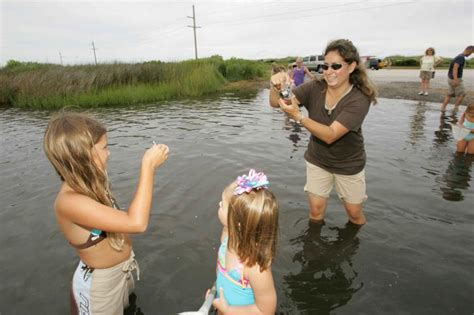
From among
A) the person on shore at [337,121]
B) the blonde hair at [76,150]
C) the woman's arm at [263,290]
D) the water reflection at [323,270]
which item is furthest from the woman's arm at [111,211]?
the water reflection at [323,270]

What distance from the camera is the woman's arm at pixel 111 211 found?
6.77 feet

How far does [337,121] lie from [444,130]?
7.98 m

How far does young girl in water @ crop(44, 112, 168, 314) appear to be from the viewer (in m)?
2.08

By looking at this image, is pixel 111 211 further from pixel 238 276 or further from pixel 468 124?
pixel 468 124

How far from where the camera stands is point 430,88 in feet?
57.0

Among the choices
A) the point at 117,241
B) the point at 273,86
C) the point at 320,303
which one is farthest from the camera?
the point at 273,86

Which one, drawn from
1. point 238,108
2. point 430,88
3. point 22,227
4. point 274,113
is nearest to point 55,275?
point 22,227

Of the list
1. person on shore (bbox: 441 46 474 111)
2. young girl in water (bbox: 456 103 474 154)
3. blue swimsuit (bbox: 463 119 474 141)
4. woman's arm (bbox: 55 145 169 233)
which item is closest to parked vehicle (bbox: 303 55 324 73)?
person on shore (bbox: 441 46 474 111)

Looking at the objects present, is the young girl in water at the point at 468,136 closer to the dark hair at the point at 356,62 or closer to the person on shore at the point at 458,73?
the person on shore at the point at 458,73

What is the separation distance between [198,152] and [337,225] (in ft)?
14.9

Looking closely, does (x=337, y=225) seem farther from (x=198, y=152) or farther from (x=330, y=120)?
(x=198, y=152)

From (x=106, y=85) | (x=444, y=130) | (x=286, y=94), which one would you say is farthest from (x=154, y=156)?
(x=106, y=85)

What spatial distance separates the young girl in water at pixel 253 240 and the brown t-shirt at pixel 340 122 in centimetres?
186

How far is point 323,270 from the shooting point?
389 centimetres
